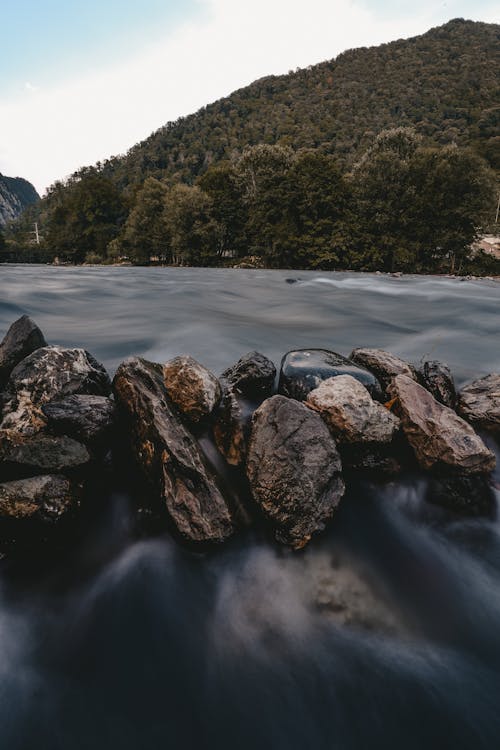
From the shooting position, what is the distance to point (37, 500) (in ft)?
7.89

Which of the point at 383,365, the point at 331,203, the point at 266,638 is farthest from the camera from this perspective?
the point at 331,203

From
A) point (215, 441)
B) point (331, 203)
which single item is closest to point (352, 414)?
point (215, 441)

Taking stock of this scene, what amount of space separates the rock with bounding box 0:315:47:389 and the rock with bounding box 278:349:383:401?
2.53 meters

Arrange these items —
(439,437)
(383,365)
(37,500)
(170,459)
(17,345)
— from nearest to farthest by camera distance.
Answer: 1. (37,500)
2. (170,459)
3. (439,437)
4. (17,345)
5. (383,365)

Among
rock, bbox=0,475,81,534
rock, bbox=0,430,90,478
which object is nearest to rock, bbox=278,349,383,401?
rock, bbox=0,430,90,478

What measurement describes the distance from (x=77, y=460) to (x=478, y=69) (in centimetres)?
15213

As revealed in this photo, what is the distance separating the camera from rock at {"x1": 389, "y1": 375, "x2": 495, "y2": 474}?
3.04 meters

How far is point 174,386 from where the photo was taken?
3.35m

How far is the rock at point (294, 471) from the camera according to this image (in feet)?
8.45

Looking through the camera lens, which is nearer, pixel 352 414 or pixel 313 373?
pixel 352 414

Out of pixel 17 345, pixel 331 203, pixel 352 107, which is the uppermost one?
pixel 352 107

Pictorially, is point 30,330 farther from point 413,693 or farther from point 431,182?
point 431,182

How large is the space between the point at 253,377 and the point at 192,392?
773mm

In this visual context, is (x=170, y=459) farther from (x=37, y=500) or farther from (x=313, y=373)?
(x=313, y=373)
